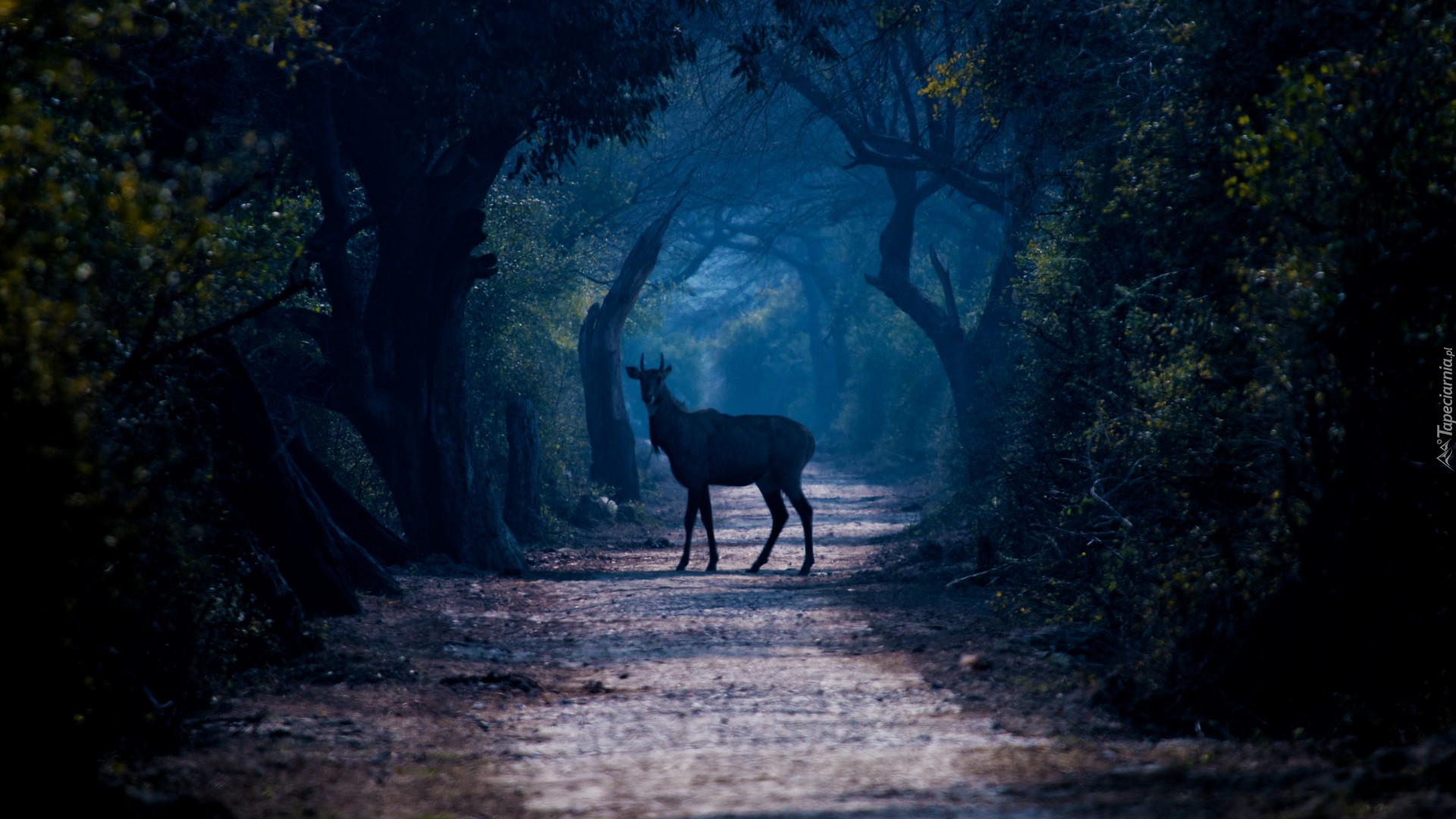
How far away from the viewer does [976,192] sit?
25.7 metres

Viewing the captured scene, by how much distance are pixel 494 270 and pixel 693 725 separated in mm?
9738

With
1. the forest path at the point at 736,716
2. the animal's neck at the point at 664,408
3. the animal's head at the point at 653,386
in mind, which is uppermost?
the animal's head at the point at 653,386

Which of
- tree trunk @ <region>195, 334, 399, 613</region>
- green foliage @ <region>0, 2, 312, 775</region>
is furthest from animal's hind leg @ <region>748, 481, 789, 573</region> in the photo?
green foliage @ <region>0, 2, 312, 775</region>

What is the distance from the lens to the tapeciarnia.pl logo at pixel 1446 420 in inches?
236

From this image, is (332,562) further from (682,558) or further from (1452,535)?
(1452,535)

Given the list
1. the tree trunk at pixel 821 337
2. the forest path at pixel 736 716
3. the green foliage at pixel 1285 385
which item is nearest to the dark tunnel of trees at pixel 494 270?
the green foliage at pixel 1285 385

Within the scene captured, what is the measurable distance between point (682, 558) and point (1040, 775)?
36.9 feet

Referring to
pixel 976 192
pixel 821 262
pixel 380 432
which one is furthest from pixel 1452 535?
pixel 821 262

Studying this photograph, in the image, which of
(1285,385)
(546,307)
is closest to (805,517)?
(1285,385)

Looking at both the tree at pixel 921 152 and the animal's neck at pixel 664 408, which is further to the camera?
the tree at pixel 921 152

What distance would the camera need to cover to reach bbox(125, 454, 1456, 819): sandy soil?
492 cm

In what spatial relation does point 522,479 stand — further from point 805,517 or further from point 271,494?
point 271,494

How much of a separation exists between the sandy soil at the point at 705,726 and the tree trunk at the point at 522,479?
24.0 feet

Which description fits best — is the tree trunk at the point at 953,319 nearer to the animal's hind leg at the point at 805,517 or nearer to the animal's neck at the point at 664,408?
the animal's hind leg at the point at 805,517
